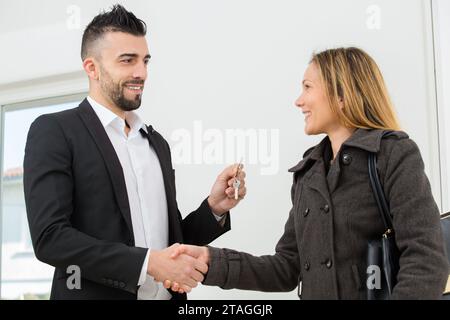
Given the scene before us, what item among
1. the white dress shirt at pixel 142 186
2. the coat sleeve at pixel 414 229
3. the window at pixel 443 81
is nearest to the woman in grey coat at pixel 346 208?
the coat sleeve at pixel 414 229

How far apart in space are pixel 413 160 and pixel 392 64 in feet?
3.53

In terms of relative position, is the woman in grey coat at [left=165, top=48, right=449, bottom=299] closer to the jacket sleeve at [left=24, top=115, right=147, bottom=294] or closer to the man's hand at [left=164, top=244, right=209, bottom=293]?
the man's hand at [left=164, top=244, right=209, bottom=293]

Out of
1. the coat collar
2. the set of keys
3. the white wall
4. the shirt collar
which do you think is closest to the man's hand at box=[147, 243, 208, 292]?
the set of keys

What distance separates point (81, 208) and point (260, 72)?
1.24 meters

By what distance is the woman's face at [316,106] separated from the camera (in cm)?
170

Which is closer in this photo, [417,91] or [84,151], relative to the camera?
[84,151]

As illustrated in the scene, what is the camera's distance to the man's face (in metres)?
1.96

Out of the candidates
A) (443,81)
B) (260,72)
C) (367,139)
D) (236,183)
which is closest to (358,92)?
(367,139)

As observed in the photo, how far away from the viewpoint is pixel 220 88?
2859 mm

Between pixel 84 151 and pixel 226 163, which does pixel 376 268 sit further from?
pixel 226 163

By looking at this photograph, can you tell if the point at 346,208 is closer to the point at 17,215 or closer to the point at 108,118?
the point at 108,118

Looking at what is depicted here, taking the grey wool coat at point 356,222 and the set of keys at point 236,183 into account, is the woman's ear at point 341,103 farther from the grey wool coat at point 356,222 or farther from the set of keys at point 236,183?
the set of keys at point 236,183
